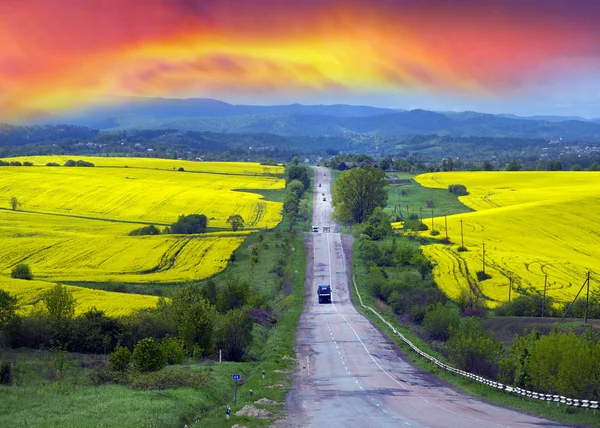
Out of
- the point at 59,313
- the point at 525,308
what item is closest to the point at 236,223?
the point at 525,308

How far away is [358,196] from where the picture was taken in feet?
440

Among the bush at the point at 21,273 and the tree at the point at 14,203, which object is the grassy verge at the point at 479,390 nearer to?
the bush at the point at 21,273

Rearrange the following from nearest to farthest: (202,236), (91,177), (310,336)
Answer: (310,336)
(202,236)
(91,177)

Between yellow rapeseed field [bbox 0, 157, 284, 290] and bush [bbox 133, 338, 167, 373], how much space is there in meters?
37.4

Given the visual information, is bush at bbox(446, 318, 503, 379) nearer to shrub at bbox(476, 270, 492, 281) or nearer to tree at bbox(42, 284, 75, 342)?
tree at bbox(42, 284, 75, 342)

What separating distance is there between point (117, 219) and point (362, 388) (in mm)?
92933

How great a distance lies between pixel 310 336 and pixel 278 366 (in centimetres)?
1313

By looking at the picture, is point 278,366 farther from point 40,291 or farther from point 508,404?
point 40,291

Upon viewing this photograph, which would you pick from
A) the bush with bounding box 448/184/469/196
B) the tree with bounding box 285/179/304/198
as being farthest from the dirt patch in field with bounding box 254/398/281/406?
the bush with bounding box 448/184/469/196

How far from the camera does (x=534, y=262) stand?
278 ft

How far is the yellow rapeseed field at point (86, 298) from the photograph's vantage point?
6097 centimetres

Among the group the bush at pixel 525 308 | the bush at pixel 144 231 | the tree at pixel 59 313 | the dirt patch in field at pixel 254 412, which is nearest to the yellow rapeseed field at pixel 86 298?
the tree at pixel 59 313

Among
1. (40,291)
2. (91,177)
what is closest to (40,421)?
(40,291)

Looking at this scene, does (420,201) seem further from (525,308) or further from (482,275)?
(525,308)
